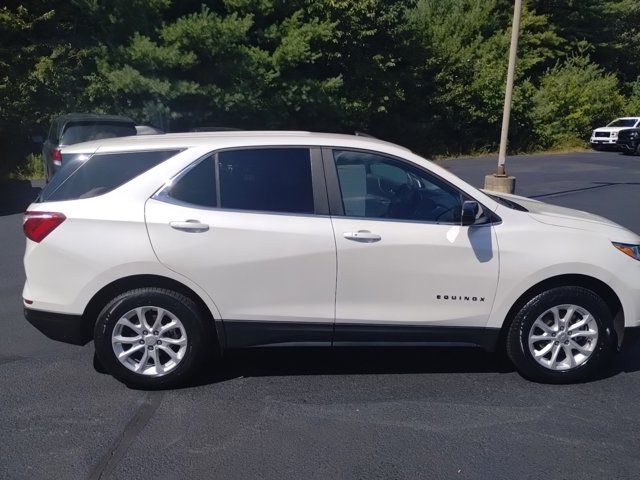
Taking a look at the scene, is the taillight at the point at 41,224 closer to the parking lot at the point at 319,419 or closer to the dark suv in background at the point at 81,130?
the parking lot at the point at 319,419

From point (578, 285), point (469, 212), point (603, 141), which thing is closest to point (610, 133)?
point (603, 141)

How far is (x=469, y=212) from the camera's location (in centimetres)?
469

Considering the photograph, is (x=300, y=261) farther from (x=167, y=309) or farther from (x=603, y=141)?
(x=603, y=141)

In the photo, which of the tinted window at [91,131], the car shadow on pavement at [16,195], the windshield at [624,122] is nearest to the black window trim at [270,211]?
the tinted window at [91,131]

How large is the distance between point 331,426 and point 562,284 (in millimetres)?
1870

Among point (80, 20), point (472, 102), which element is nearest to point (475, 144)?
point (472, 102)

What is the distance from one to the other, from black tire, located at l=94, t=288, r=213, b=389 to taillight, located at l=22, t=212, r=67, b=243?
2.03 feet

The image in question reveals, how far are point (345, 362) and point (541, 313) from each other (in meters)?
1.46

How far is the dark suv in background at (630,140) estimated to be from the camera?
29062 millimetres

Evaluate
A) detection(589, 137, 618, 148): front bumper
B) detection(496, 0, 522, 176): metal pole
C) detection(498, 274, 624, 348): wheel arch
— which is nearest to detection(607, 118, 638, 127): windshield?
detection(589, 137, 618, 148): front bumper

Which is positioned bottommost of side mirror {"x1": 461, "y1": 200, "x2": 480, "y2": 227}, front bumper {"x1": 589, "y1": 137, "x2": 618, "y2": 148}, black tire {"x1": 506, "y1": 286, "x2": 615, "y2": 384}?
front bumper {"x1": 589, "y1": 137, "x2": 618, "y2": 148}

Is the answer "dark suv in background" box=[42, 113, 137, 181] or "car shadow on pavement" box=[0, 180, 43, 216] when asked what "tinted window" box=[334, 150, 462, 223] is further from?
"car shadow on pavement" box=[0, 180, 43, 216]

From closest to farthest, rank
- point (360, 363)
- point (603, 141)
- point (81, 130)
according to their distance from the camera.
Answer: point (360, 363) → point (81, 130) → point (603, 141)

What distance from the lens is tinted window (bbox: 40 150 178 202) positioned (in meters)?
4.81
